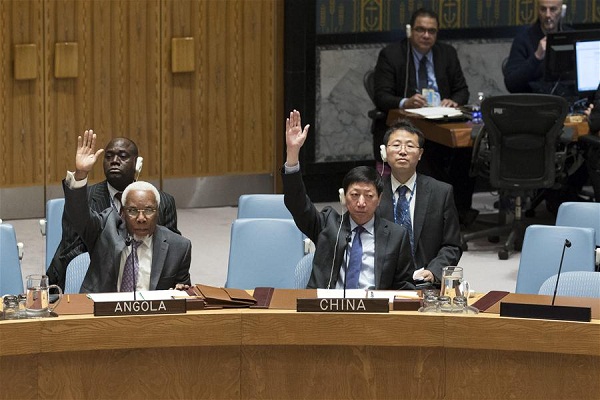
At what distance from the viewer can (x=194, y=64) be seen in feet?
39.1

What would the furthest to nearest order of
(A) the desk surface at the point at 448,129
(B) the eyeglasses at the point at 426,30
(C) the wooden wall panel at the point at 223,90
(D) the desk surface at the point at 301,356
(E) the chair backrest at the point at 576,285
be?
(C) the wooden wall panel at the point at 223,90, (B) the eyeglasses at the point at 426,30, (A) the desk surface at the point at 448,129, (E) the chair backrest at the point at 576,285, (D) the desk surface at the point at 301,356

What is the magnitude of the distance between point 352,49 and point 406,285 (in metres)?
5.79

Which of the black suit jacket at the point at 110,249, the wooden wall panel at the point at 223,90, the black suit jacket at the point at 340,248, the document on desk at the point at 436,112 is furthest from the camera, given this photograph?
the wooden wall panel at the point at 223,90

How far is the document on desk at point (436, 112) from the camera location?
11086mm

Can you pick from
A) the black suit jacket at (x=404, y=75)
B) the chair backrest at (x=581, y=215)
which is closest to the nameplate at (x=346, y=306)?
the chair backrest at (x=581, y=215)

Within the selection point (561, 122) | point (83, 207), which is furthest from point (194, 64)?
point (83, 207)

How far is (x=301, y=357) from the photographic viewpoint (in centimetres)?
568

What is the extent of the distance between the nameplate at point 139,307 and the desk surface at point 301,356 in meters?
0.04

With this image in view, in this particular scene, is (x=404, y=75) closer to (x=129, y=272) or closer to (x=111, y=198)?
(x=111, y=198)

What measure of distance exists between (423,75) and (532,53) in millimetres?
Answer: 955

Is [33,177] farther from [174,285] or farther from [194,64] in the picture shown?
[174,285]

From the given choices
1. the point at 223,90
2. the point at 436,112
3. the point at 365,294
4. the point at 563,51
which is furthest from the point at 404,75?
the point at 365,294

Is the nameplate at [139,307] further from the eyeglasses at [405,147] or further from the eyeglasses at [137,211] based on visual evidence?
the eyeglasses at [405,147]

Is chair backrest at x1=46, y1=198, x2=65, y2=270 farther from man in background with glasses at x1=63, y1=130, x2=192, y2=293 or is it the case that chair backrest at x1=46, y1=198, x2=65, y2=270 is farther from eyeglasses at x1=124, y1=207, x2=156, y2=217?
eyeglasses at x1=124, y1=207, x2=156, y2=217
